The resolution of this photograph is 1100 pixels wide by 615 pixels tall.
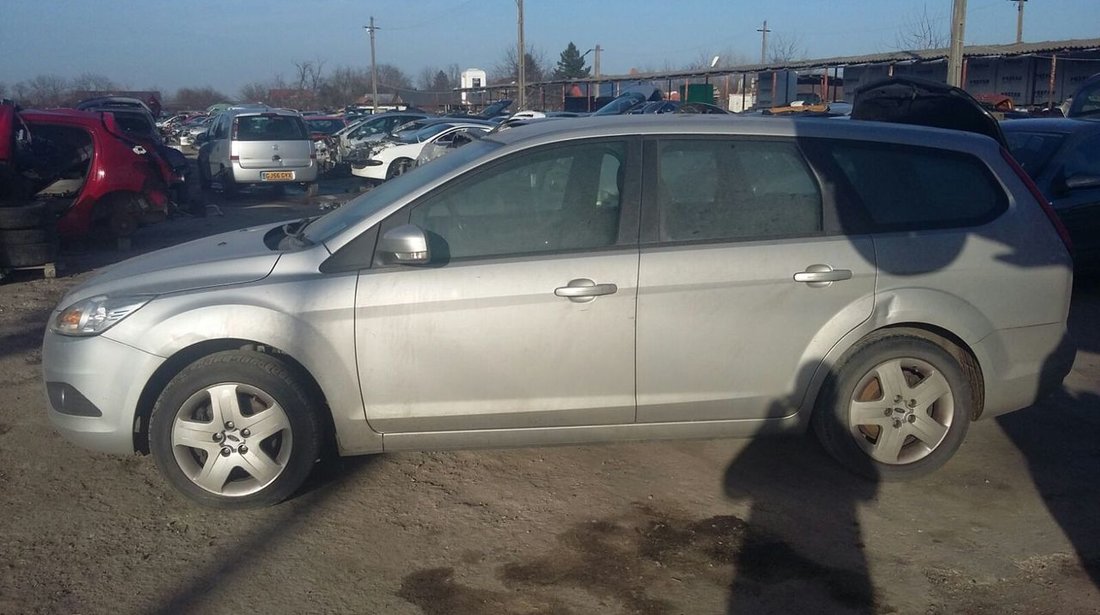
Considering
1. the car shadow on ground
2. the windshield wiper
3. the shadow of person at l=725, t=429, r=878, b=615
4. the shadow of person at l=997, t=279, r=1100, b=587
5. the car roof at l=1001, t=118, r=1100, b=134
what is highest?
the car roof at l=1001, t=118, r=1100, b=134

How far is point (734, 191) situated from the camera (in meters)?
4.48

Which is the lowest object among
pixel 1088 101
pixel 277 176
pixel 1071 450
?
pixel 1071 450

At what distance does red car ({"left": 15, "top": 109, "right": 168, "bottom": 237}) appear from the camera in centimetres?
1073

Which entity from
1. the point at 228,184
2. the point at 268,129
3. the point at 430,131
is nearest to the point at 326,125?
the point at 430,131

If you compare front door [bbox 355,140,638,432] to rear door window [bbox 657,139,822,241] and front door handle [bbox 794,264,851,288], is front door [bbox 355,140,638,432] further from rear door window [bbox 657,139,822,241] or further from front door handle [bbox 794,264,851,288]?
front door handle [bbox 794,264,851,288]

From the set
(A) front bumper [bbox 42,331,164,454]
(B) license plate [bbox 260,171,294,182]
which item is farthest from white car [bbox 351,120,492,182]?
(A) front bumper [bbox 42,331,164,454]

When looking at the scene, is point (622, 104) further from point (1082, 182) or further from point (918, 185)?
point (918, 185)

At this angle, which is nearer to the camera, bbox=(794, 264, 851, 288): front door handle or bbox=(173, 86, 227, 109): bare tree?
bbox=(794, 264, 851, 288): front door handle

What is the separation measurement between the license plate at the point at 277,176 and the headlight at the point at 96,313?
42.9 ft

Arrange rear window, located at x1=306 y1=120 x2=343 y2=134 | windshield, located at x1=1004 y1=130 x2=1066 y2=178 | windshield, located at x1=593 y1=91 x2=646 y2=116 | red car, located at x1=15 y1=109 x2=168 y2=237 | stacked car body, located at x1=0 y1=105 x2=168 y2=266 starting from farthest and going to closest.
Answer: rear window, located at x1=306 y1=120 x2=343 y2=134, windshield, located at x1=593 y1=91 x2=646 y2=116, red car, located at x1=15 y1=109 x2=168 y2=237, stacked car body, located at x1=0 y1=105 x2=168 y2=266, windshield, located at x1=1004 y1=130 x2=1066 y2=178

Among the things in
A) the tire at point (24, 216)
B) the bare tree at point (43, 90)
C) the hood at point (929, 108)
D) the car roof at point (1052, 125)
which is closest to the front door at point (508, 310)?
the hood at point (929, 108)

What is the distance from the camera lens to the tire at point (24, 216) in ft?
29.5

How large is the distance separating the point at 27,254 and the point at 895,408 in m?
8.19

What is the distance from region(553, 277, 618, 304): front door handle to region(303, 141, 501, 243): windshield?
77 cm
